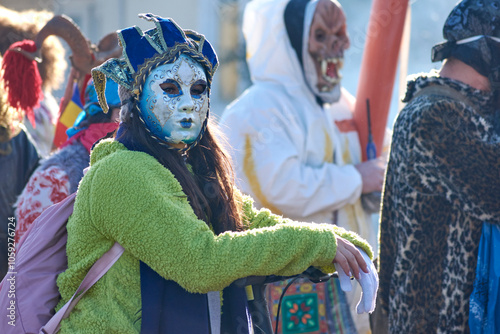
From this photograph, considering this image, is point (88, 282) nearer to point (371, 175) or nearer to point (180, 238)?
point (180, 238)

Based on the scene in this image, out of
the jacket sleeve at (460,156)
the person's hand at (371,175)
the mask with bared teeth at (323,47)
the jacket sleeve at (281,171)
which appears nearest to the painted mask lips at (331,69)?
the mask with bared teeth at (323,47)

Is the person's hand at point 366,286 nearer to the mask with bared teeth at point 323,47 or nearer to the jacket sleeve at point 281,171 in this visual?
the jacket sleeve at point 281,171

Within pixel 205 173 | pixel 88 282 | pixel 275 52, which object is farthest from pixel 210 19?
pixel 88 282

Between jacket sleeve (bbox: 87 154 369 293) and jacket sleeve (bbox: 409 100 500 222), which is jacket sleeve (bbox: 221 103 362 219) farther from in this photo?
jacket sleeve (bbox: 87 154 369 293)

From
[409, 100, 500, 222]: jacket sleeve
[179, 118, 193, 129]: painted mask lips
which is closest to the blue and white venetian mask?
[179, 118, 193, 129]: painted mask lips

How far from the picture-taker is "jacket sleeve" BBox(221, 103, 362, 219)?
4094 mm

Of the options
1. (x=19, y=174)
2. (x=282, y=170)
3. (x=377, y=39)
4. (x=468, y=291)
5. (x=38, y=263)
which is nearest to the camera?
(x=38, y=263)

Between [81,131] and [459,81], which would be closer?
[459,81]

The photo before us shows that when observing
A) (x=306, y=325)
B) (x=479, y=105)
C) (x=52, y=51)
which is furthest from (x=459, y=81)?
(x=52, y=51)

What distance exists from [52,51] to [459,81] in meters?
2.75

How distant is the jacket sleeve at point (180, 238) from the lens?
196 centimetres

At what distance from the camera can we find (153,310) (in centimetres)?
203

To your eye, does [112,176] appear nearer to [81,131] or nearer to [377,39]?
[81,131]

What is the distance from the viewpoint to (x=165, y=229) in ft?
6.46
